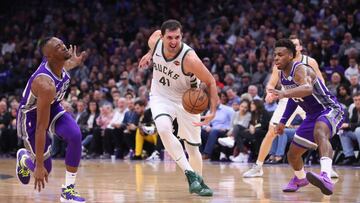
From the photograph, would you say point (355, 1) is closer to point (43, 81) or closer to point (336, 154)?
point (336, 154)

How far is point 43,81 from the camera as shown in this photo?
20.8 feet

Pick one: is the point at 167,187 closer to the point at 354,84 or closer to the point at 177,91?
the point at 177,91

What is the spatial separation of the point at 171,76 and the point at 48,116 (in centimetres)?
162

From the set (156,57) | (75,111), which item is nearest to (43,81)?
(156,57)

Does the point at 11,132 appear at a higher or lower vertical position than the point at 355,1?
lower

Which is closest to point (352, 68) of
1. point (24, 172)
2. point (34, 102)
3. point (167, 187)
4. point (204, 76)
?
point (167, 187)

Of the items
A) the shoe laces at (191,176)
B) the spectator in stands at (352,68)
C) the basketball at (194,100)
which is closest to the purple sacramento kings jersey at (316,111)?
the basketball at (194,100)

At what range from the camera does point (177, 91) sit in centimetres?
746

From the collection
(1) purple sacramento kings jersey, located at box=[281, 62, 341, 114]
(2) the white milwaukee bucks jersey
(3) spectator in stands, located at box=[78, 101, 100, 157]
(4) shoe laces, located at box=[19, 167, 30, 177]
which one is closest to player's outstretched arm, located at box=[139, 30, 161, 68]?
(2) the white milwaukee bucks jersey

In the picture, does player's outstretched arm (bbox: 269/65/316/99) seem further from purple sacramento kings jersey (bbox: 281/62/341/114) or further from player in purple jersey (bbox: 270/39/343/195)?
purple sacramento kings jersey (bbox: 281/62/341/114)

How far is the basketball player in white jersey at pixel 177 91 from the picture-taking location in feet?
23.3

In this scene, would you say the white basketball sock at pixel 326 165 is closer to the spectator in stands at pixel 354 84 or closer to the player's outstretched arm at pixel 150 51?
the player's outstretched arm at pixel 150 51

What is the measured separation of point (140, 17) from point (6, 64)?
13.9ft

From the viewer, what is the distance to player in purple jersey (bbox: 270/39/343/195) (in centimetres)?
707
